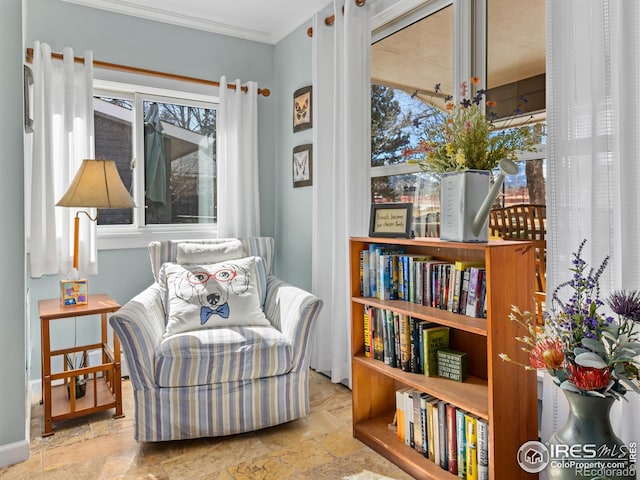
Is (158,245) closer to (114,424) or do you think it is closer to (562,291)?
(114,424)

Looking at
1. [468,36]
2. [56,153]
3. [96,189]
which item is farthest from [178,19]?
[468,36]

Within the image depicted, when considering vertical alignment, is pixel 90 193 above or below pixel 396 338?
above

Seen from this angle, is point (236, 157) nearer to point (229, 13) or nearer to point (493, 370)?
point (229, 13)

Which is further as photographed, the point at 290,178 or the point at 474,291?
the point at 290,178

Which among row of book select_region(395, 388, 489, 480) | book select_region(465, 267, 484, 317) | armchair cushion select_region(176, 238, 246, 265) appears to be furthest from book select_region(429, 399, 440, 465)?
armchair cushion select_region(176, 238, 246, 265)

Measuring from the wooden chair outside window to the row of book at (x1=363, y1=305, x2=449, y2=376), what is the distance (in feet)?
1.40

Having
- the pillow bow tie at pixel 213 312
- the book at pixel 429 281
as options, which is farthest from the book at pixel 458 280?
the pillow bow tie at pixel 213 312

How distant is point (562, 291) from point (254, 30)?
294 centimetres

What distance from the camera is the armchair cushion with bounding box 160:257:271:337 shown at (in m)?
2.38

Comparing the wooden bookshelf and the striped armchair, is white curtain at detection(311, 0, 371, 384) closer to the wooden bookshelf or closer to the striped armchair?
the striped armchair

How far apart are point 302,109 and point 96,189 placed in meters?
1.56

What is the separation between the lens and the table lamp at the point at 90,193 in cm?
231

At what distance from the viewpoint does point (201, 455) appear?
2.08 meters

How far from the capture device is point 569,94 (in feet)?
5.06
